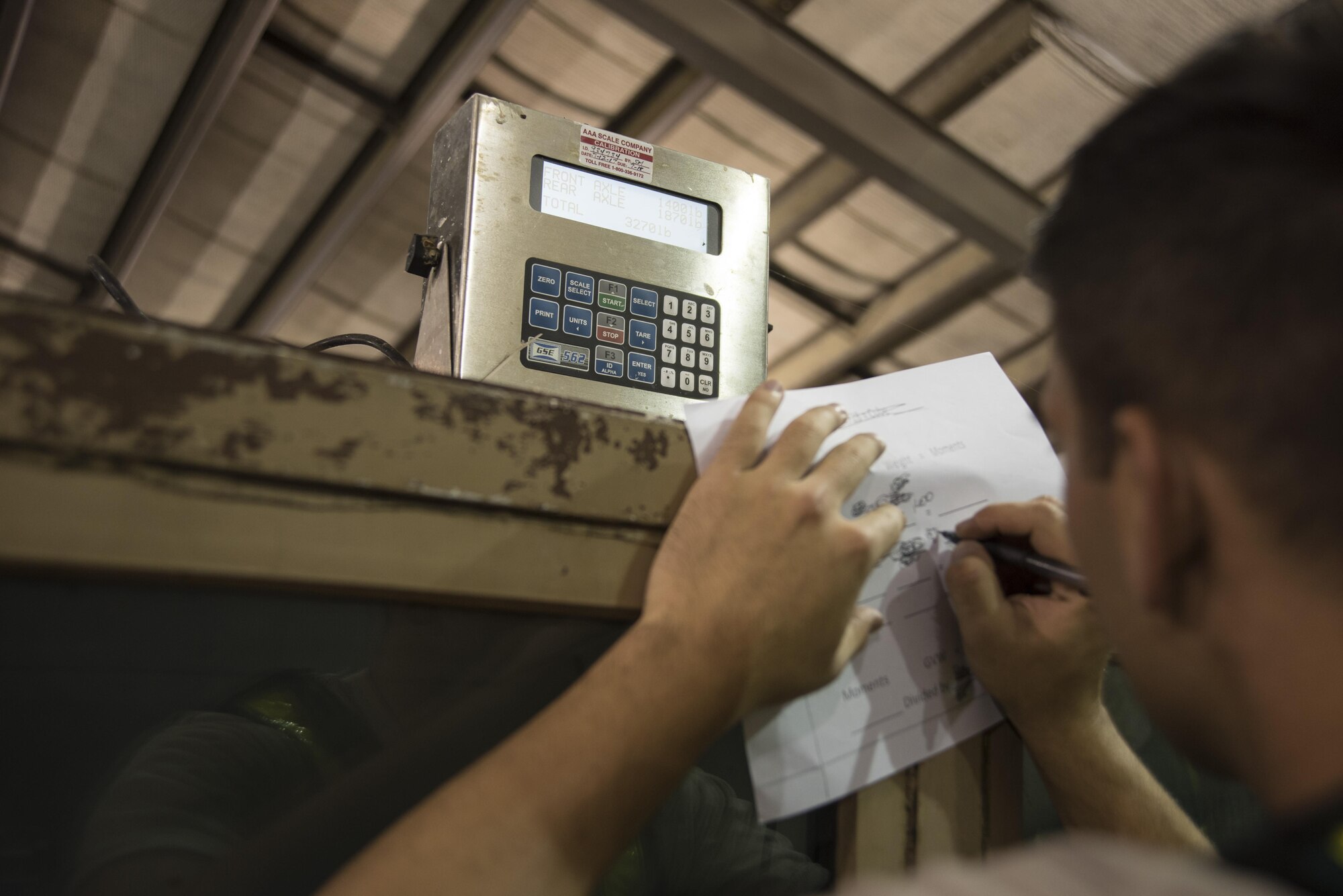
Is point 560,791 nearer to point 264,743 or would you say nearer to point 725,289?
point 264,743

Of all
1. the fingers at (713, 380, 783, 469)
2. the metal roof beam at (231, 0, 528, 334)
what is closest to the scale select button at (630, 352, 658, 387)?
the fingers at (713, 380, 783, 469)

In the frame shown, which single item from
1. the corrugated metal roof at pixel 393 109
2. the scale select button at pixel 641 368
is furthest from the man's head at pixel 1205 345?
the corrugated metal roof at pixel 393 109

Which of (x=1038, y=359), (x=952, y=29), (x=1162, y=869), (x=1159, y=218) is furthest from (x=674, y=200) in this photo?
(x=1038, y=359)

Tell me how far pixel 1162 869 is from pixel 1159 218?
0.94ft

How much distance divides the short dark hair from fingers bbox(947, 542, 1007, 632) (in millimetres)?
122

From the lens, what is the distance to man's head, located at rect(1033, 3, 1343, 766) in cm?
38

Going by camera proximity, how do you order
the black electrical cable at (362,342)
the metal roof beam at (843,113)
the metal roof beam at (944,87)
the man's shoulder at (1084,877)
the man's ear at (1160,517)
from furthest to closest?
the metal roof beam at (944,87)
the metal roof beam at (843,113)
the black electrical cable at (362,342)
the man's ear at (1160,517)
the man's shoulder at (1084,877)

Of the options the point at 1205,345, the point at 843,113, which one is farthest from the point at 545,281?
the point at 843,113

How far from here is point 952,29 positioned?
2098 millimetres

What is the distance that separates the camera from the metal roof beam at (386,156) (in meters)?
2.26

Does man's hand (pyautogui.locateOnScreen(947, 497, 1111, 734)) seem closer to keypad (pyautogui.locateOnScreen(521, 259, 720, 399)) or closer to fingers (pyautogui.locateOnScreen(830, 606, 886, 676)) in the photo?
fingers (pyautogui.locateOnScreen(830, 606, 886, 676))

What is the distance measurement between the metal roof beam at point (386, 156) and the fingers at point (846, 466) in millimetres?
1908

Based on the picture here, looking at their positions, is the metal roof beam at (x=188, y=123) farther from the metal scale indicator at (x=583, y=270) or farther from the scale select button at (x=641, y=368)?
the scale select button at (x=641, y=368)

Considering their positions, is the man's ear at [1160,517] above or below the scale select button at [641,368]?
below
